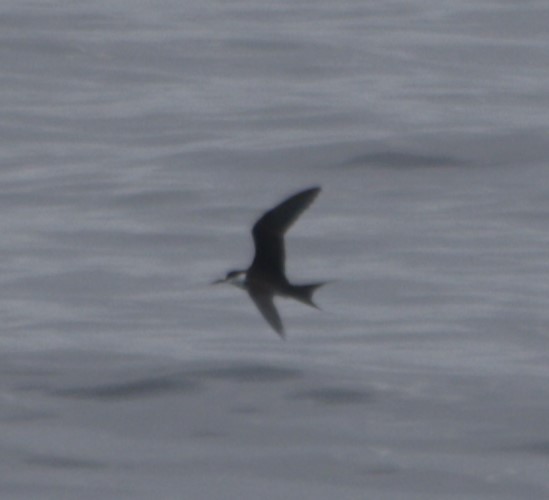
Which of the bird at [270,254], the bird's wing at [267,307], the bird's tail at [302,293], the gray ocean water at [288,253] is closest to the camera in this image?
the bird's tail at [302,293]

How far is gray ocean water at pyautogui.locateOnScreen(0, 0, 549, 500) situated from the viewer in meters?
14.4

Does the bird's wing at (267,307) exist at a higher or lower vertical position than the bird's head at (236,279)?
lower

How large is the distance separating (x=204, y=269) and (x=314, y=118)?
7.62 m

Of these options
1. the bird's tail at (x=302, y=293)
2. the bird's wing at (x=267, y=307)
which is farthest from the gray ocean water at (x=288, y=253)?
the bird's tail at (x=302, y=293)

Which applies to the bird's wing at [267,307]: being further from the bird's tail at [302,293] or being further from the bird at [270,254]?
the bird's tail at [302,293]

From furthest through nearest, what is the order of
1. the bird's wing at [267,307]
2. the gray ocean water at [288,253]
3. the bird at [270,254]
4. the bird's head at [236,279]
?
1. the gray ocean water at [288,253]
2. the bird's head at [236,279]
3. the bird at [270,254]
4. the bird's wing at [267,307]

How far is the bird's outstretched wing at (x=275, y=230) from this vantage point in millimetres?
9797

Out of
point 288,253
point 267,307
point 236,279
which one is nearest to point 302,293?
point 267,307

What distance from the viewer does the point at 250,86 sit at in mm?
30266

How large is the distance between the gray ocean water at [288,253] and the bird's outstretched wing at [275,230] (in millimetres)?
3876

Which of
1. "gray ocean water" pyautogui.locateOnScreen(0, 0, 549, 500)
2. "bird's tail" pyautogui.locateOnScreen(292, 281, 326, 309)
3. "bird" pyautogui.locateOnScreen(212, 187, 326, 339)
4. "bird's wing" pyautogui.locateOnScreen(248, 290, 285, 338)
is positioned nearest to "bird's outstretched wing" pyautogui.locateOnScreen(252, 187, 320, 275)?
"bird" pyautogui.locateOnScreen(212, 187, 326, 339)

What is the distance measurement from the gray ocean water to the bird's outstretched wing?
12.7 ft

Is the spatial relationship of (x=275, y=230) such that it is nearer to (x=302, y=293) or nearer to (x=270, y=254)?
(x=270, y=254)

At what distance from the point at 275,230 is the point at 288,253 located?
35.3 ft
